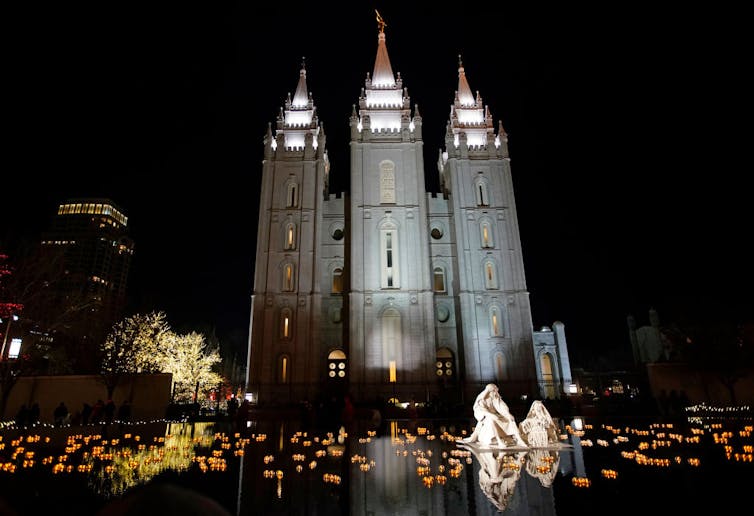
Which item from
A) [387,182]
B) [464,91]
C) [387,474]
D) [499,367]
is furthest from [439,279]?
[387,474]

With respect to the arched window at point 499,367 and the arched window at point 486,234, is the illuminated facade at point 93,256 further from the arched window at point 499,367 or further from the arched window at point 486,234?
the arched window at point 486,234

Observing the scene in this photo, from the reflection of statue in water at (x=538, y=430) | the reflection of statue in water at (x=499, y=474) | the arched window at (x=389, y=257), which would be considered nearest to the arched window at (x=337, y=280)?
the arched window at (x=389, y=257)

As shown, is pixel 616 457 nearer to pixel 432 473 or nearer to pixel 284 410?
pixel 432 473

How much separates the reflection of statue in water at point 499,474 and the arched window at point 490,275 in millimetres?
29604

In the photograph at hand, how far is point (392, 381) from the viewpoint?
118 ft

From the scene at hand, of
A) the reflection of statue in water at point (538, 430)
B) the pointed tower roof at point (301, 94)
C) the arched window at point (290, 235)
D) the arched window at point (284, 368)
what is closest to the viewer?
the reflection of statue in water at point (538, 430)

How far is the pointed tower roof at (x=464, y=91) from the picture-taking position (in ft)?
160

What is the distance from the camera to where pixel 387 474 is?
28.3ft

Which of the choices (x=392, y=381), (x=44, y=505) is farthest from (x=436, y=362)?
(x=44, y=505)

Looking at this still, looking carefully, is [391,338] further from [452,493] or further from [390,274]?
[452,493]

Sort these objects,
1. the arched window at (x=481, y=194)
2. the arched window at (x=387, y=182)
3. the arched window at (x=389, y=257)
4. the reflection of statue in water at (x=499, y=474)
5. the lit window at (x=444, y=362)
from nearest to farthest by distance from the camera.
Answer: the reflection of statue in water at (x=499, y=474)
the lit window at (x=444, y=362)
the arched window at (x=389, y=257)
the arched window at (x=387, y=182)
the arched window at (x=481, y=194)

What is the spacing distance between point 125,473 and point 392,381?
1121 inches

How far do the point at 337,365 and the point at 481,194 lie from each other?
2184cm

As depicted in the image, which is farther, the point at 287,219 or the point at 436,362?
the point at 287,219
